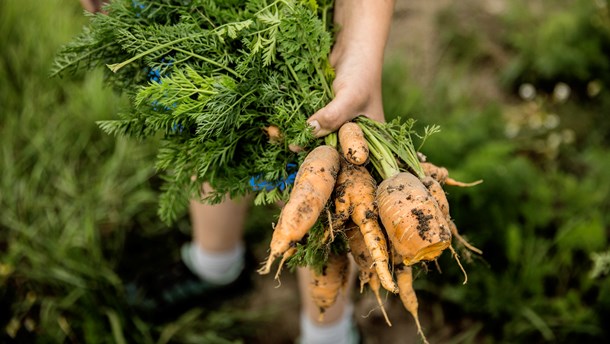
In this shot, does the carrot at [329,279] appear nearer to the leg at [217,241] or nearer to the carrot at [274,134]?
the carrot at [274,134]

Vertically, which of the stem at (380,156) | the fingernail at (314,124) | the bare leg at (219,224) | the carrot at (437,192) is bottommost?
the bare leg at (219,224)

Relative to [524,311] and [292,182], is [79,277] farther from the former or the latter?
[524,311]

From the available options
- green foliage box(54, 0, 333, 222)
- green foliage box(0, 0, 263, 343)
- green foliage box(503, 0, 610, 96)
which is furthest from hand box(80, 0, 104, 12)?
green foliage box(503, 0, 610, 96)

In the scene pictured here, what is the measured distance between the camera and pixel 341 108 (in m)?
1.38

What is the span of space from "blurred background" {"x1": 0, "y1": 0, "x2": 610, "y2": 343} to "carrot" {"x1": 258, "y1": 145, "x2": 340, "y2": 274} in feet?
2.88

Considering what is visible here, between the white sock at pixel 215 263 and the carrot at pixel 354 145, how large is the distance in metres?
1.11

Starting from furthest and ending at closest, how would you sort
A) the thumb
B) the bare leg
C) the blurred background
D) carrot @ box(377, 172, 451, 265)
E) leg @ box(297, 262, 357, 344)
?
the blurred background
the bare leg
leg @ box(297, 262, 357, 344)
the thumb
carrot @ box(377, 172, 451, 265)

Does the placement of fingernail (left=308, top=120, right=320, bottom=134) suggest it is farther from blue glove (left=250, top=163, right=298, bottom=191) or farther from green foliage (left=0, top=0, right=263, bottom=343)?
green foliage (left=0, top=0, right=263, bottom=343)

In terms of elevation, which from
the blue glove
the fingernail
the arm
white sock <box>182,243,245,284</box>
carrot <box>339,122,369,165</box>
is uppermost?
the arm

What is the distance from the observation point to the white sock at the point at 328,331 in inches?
79.6

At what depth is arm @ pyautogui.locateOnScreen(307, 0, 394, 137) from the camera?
1.39 meters

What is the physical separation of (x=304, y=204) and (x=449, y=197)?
126cm

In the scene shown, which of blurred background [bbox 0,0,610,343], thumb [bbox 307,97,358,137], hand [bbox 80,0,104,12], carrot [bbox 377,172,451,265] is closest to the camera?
carrot [bbox 377,172,451,265]

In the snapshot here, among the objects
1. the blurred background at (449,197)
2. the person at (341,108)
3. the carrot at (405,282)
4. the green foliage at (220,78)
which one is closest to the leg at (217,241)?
the person at (341,108)
